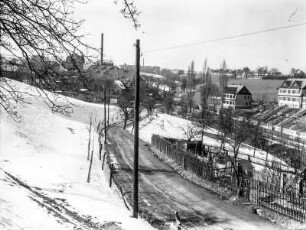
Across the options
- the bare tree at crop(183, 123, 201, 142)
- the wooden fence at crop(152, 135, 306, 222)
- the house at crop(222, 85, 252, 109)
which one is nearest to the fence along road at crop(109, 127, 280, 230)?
the wooden fence at crop(152, 135, 306, 222)

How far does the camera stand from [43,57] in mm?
6449

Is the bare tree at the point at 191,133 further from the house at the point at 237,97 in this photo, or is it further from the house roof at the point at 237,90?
the house roof at the point at 237,90

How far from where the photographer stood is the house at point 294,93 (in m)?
88.6

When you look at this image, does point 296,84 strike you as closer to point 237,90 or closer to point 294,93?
point 294,93

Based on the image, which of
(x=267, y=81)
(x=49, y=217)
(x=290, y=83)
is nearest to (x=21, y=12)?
(x=49, y=217)

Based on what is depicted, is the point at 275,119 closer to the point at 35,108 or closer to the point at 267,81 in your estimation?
the point at 35,108

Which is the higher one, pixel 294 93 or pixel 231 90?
pixel 231 90

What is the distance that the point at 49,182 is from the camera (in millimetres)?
20750

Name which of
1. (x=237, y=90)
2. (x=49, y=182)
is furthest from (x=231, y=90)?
(x=49, y=182)

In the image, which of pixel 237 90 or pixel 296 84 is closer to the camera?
pixel 296 84

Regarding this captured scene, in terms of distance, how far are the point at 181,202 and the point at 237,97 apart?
271 feet

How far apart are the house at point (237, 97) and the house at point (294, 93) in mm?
8932

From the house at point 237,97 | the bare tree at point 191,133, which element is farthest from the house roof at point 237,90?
the bare tree at point 191,133

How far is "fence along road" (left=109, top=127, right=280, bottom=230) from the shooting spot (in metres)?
15.8
